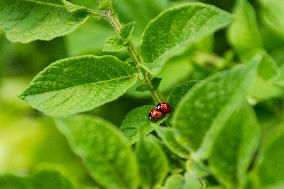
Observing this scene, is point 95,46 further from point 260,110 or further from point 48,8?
point 48,8

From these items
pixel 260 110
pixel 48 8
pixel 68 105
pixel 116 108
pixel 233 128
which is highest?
pixel 48 8

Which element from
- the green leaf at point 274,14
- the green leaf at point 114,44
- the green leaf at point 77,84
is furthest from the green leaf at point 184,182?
the green leaf at point 274,14

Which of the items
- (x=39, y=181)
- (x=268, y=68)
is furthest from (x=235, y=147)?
(x=268, y=68)

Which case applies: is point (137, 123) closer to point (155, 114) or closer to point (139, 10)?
point (155, 114)

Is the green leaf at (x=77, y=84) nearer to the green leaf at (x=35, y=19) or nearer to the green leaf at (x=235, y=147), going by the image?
the green leaf at (x=35, y=19)

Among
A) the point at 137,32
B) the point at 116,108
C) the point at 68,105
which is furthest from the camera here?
the point at 116,108

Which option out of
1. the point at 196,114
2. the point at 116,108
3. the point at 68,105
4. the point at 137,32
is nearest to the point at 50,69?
the point at 68,105

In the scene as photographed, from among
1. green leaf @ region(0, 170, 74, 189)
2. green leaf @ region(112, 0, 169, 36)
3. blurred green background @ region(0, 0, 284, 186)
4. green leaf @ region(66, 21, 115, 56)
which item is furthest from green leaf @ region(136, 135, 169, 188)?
green leaf @ region(66, 21, 115, 56)

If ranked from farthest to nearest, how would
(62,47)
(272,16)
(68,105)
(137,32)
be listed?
(62,47) → (137,32) → (272,16) → (68,105)
